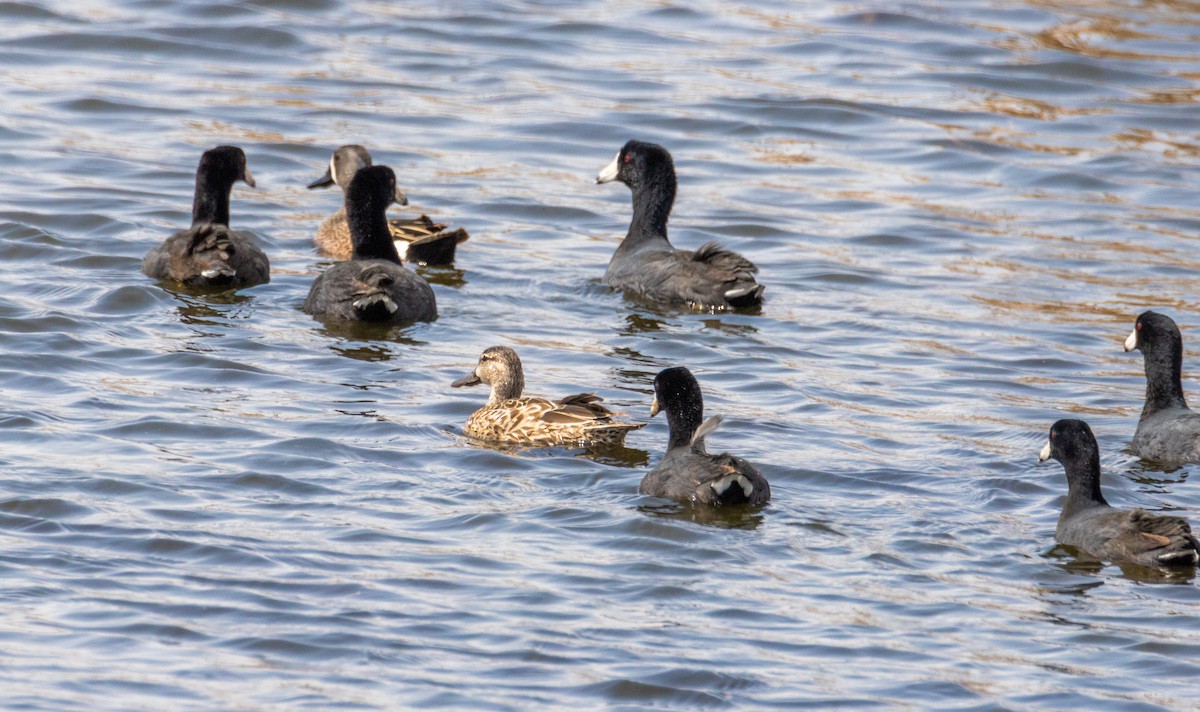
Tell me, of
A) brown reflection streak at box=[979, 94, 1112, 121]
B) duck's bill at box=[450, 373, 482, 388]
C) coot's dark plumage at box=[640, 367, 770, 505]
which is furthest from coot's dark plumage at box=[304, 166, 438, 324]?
brown reflection streak at box=[979, 94, 1112, 121]

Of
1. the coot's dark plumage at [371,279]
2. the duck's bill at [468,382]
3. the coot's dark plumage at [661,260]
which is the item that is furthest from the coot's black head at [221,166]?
the duck's bill at [468,382]

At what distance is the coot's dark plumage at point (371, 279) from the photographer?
1320 centimetres

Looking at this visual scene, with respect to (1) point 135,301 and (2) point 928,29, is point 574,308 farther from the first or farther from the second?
(2) point 928,29

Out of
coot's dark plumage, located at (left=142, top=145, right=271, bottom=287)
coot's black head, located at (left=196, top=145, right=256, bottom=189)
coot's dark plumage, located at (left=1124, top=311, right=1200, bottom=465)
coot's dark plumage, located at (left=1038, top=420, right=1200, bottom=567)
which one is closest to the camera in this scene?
coot's dark plumage, located at (left=1038, top=420, right=1200, bottom=567)

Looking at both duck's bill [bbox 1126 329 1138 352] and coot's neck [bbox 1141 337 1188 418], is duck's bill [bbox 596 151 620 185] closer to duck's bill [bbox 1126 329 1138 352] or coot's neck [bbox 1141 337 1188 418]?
duck's bill [bbox 1126 329 1138 352]

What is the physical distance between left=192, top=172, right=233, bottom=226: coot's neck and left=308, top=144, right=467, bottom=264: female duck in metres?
1.06

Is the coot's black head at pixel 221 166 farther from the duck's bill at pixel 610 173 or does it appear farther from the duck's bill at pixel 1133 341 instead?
the duck's bill at pixel 1133 341

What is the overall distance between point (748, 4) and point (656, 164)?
1107cm

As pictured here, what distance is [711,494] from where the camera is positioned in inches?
373

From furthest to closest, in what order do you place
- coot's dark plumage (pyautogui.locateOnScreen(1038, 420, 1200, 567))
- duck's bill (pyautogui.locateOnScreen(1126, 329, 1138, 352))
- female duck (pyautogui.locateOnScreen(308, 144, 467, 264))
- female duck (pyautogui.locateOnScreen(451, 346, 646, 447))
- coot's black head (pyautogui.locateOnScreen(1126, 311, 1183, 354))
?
1. female duck (pyautogui.locateOnScreen(308, 144, 467, 264))
2. duck's bill (pyautogui.locateOnScreen(1126, 329, 1138, 352))
3. coot's black head (pyautogui.locateOnScreen(1126, 311, 1183, 354))
4. female duck (pyautogui.locateOnScreen(451, 346, 646, 447))
5. coot's dark plumage (pyautogui.locateOnScreen(1038, 420, 1200, 567))

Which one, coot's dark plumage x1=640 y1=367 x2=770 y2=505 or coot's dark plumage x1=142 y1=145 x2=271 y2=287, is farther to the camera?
coot's dark plumage x1=142 y1=145 x2=271 y2=287

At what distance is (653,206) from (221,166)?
3.71 m

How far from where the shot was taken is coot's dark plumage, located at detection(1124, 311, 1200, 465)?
1097cm

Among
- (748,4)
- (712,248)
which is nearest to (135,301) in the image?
(712,248)
